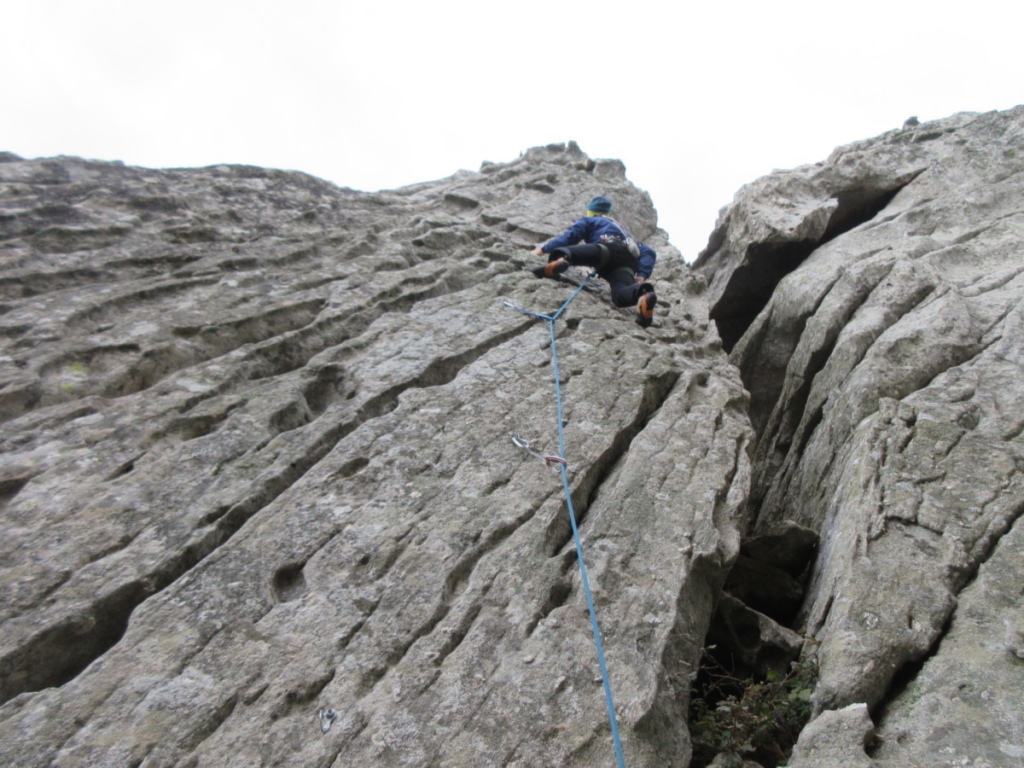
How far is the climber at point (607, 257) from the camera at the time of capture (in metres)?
11.4

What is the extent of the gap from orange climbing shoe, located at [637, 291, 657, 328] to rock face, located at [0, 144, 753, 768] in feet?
0.76

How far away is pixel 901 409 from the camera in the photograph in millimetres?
7777

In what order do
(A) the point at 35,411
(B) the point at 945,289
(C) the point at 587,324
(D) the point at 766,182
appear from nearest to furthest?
(A) the point at 35,411 < (B) the point at 945,289 < (C) the point at 587,324 < (D) the point at 766,182

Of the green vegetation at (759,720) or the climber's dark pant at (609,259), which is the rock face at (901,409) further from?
the climber's dark pant at (609,259)

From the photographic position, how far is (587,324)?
33.9 ft

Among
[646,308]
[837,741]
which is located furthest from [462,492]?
[646,308]

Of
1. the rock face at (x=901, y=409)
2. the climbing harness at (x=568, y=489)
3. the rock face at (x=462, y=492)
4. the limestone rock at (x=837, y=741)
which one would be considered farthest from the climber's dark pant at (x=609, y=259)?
the limestone rock at (x=837, y=741)

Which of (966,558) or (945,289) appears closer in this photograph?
(966,558)

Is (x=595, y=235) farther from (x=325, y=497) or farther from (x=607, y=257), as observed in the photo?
(x=325, y=497)

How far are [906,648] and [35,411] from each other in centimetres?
883

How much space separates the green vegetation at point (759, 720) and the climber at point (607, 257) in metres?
6.32

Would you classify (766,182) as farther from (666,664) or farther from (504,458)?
(666,664)

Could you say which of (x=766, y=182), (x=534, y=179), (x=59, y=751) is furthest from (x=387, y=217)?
(x=59, y=751)

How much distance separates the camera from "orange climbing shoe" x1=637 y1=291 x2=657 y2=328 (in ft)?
35.0
